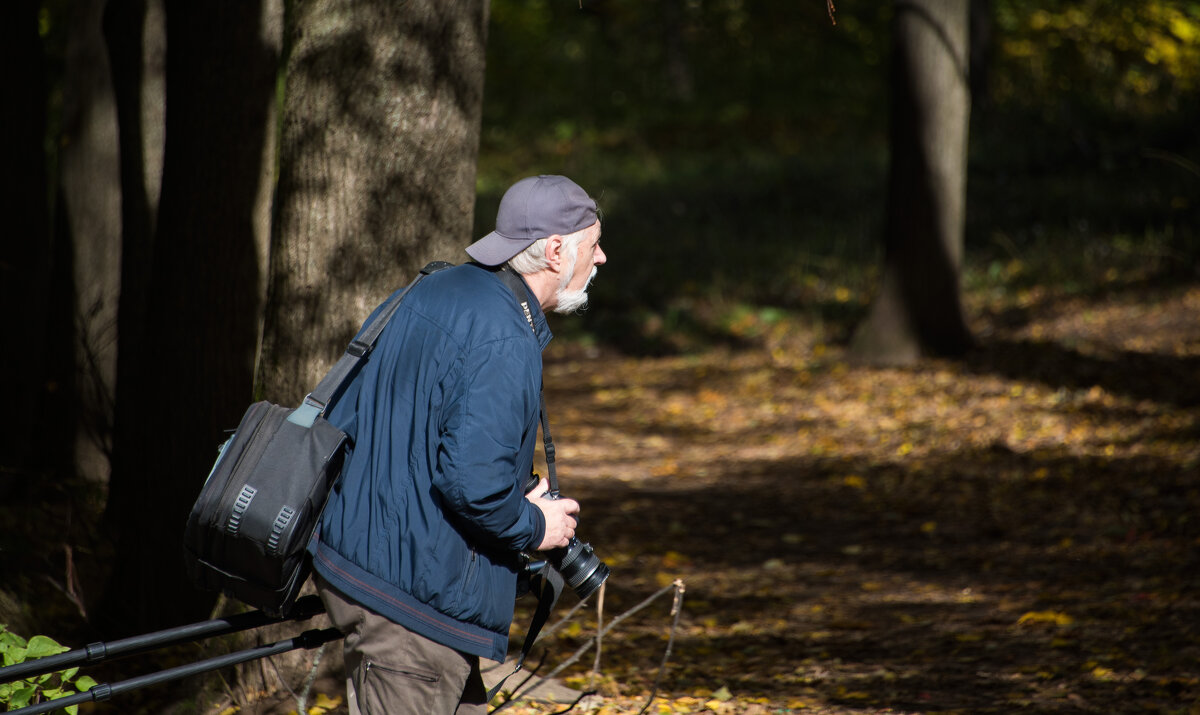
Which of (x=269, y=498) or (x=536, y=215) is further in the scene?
(x=536, y=215)

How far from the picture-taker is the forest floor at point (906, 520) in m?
4.89

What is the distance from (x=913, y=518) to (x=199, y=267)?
4687 mm

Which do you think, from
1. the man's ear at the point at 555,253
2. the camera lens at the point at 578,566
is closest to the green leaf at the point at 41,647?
the camera lens at the point at 578,566

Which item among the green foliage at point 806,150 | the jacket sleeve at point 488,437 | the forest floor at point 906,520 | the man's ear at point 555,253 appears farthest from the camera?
the green foliage at point 806,150

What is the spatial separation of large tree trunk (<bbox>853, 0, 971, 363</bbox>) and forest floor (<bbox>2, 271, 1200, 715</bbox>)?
0.51m

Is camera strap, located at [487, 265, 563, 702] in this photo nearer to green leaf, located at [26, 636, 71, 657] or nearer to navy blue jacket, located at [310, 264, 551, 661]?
navy blue jacket, located at [310, 264, 551, 661]

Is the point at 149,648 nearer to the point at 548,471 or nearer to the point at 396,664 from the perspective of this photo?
the point at 396,664

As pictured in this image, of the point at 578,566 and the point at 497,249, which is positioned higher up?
the point at 497,249

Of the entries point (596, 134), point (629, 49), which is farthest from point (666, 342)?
point (629, 49)

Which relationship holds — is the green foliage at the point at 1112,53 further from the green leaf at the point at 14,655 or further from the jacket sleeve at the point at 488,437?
the green leaf at the point at 14,655

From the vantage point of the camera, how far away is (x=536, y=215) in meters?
2.60

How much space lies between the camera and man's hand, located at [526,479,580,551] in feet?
8.70

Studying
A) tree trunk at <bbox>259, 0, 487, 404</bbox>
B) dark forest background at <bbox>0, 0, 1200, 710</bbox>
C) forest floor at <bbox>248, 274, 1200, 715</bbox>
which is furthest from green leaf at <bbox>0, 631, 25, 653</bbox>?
forest floor at <bbox>248, 274, 1200, 715</bbox>

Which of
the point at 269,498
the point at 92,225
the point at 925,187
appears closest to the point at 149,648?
the point at 269,498
